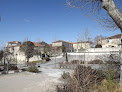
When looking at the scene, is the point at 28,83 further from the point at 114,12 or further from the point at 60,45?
the point at 60,45

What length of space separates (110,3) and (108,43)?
3544 cm

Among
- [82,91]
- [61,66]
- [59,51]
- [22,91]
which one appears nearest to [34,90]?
[22,91]

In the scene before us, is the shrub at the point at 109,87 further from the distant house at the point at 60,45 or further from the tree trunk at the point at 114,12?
the distant house at the point at 60,45

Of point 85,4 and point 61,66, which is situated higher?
point 85,4

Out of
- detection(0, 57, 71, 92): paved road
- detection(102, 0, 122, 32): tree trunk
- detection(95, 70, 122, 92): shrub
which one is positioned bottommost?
detection(0, 57, 71, 92): paved road

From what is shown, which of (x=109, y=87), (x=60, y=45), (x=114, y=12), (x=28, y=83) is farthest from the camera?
(x=60, y=45)

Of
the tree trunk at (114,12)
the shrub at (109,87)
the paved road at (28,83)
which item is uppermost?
the tree trunk at (114,12)

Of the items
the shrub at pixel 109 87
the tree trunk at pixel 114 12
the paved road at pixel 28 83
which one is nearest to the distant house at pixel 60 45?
the paved road at pixel 28 83

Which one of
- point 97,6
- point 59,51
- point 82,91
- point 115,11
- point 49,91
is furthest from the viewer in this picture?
point 59,51

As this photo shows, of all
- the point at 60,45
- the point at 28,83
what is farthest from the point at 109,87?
the point at 60,45

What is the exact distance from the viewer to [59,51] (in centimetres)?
4906

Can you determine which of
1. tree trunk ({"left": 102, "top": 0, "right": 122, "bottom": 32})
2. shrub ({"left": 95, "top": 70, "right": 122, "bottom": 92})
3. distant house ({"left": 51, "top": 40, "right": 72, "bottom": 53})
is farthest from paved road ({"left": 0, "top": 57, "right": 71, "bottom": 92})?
distant house ({"left": 51, "top": 40, "right": 72, "bottom": 53})

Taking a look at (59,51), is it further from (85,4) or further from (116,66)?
(85,4)

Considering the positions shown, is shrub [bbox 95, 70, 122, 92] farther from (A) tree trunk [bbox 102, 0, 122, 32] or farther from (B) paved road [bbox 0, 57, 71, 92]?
(B) paved road [bbox 0, 57, 71, 92]
